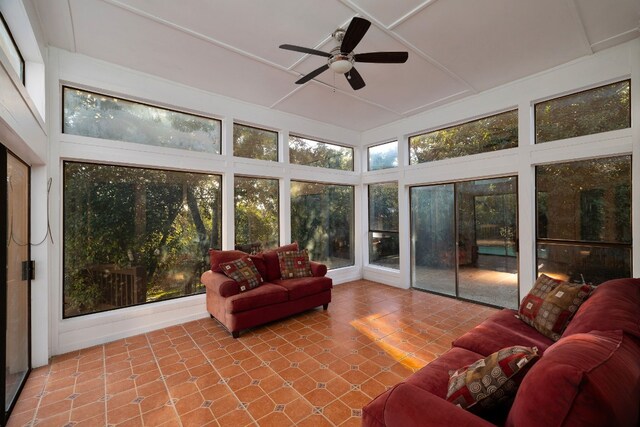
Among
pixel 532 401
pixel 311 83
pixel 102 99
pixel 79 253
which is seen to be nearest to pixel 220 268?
pixel 79 253

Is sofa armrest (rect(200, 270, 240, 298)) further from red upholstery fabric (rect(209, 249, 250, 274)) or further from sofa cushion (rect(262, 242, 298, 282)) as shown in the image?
sofa cushion (rect(262, 242, 298, 282))

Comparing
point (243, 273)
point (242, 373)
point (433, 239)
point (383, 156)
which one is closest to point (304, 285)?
point (243, 273)

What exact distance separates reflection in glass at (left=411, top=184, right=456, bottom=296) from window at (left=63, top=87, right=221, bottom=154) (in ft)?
12.7

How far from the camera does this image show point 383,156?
19.6 ft

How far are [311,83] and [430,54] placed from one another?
5.18 ft

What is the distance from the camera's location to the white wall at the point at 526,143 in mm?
3098

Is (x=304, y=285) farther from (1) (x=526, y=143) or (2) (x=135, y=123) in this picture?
(1) (x=526, y=143)

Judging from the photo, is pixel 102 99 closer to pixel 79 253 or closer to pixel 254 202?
pixel 79 253

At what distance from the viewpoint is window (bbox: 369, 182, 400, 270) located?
5.72 m

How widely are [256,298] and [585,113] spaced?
190 inches

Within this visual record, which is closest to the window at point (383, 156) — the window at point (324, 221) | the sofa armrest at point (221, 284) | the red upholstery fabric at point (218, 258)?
the window at point (324, 221)

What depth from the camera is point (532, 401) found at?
951mm

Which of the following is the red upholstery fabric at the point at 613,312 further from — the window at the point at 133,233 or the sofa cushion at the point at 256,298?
the window at the point at 133,233

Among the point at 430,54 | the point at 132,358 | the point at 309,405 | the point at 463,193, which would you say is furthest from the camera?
the point at 463,193
